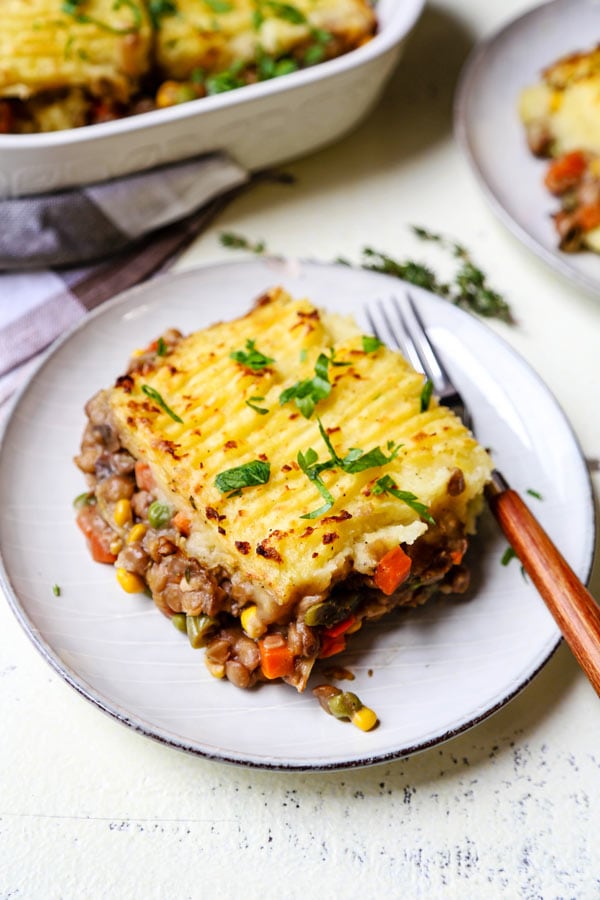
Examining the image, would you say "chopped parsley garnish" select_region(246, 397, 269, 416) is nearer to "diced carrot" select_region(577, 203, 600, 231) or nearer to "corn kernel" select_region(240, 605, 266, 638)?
"corn kernel" select_region(240, 605, 266, 638)

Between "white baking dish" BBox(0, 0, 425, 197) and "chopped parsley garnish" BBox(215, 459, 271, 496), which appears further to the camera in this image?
"white baking dish" BBox(0, 0, 425, 197)

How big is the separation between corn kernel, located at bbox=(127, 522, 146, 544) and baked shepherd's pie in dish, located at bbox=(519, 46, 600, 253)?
234 centimetres

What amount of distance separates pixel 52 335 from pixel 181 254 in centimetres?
79

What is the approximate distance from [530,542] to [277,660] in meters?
0.89

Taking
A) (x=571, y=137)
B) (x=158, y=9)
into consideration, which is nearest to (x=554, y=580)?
(x=571, y=137)

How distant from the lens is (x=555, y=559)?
3039 millimetres

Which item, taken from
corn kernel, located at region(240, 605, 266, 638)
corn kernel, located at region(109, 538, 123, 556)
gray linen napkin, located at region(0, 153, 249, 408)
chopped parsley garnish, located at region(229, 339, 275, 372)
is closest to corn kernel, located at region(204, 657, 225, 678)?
corn kernel, located at region(240, 605, 266, 638)

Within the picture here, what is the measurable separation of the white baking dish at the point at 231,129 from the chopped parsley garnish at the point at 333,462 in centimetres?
185

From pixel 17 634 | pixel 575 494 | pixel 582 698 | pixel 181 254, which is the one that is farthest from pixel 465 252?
pixel 17 634

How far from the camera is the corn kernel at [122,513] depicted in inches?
130

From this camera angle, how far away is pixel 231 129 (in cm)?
443

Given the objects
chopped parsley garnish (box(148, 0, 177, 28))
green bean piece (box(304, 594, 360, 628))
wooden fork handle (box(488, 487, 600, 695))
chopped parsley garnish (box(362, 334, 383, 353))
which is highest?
chopped parsley garnish (box(148, 0, 177, 28))

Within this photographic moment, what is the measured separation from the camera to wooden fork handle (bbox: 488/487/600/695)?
9.31ft

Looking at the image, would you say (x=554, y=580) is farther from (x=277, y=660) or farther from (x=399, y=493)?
(x=277, y=660)
